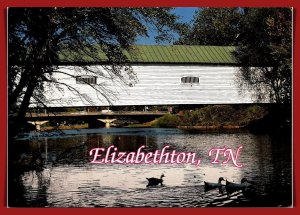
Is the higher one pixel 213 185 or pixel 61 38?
pixel 61 38

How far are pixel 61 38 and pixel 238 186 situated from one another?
358cm

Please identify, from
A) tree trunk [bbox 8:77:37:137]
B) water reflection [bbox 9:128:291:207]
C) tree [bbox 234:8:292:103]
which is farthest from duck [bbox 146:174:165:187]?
tree [bbox 234:8:292:103]

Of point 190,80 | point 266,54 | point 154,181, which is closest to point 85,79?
point 154,181

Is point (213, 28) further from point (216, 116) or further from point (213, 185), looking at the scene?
point (213, 185)

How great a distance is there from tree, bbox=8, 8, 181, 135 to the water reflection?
2.98 ft

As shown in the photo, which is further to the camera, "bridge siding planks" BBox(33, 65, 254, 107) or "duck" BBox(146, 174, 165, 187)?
"bridge siding planks" BBox(33, 65, 254, 107)

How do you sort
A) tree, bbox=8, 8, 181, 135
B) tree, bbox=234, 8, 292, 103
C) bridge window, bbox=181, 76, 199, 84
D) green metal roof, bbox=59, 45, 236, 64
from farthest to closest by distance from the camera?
bridge window, bbox=181, 76, 199, 84, green metal roof, bbox=59, 45, 236, 64, tree, bbox=234, 8, 292, 103, tree, bbox=8, 8, 181, 135

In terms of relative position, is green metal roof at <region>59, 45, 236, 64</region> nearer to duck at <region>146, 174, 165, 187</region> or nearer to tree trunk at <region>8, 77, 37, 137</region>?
tree trunk at <region>8, 77, 37, 137</region>

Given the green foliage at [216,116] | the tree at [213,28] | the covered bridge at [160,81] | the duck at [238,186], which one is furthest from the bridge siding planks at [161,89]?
the duck at [238,186]

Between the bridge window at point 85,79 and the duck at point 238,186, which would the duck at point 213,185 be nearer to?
the duck at point 238,186

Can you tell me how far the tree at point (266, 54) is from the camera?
880cm

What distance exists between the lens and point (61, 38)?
27.9 feet

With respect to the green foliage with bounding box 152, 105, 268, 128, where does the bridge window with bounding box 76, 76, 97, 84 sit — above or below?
above

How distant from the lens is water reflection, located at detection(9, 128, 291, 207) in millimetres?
8250
